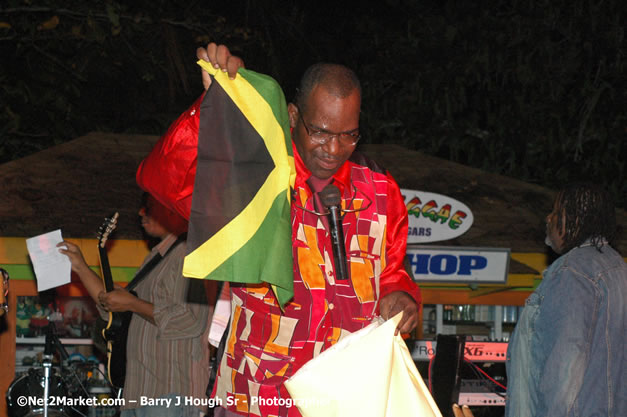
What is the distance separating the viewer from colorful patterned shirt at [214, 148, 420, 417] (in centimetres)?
273

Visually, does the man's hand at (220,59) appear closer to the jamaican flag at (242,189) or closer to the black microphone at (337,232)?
the jamaican flag at (242,189)

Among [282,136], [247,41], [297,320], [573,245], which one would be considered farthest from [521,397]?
[247,41]

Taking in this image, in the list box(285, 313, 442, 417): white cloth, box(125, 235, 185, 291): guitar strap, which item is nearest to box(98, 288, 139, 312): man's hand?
box(125, 235, 185, 291): guitar strap

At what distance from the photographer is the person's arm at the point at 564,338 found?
3.29 metres

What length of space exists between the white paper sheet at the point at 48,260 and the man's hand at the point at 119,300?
17.4 inches

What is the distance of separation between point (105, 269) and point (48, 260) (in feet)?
1.32

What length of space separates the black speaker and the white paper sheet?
2659mm

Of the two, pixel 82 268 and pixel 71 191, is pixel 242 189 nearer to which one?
pixel 82 268

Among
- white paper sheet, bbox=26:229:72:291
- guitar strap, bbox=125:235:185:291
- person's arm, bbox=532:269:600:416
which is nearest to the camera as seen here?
person's arm, bbox=532:269:600:416

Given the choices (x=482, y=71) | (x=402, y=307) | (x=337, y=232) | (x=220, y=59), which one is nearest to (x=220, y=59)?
(x=220, y=59)

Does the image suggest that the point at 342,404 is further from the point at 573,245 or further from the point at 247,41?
the point at 247,41

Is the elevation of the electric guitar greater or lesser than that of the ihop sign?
lesser

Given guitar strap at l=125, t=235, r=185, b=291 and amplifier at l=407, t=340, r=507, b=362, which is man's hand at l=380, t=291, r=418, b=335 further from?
guitar strap at l=125, t=235, r=185, b=291

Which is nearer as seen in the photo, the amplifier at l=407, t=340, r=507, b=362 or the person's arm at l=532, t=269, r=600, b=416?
the person's arm at l=532, t=269, r=600, b=416
